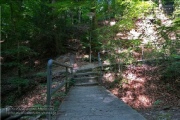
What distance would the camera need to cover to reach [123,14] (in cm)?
947

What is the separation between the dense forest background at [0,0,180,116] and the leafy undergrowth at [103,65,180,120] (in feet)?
1.54

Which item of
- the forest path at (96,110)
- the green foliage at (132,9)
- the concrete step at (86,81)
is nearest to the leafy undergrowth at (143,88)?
the concrete step at (86,81)

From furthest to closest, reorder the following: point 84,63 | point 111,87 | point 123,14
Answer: point 84,63 < point 123,14 < point 111,87

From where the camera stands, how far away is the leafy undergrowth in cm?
589

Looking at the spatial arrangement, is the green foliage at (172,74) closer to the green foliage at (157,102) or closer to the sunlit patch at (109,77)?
the green foliage at (157,102)

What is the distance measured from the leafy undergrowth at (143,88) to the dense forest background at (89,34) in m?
0.47

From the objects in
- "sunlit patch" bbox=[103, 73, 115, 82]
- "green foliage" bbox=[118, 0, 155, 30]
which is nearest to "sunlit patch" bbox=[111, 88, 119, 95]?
"sunlit patch" bbox=[103, 73, 115, 82]

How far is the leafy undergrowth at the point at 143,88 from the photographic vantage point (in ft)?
19.3

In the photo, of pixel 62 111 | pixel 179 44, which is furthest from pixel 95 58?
pixel 62 111

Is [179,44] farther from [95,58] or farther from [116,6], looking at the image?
[95,58]

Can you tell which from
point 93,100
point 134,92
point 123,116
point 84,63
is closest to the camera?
point 123,116

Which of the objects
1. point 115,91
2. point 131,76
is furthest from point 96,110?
point 131,76

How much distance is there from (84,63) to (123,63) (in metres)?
4.02

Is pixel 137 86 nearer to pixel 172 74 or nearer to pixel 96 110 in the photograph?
pixel 172 74
